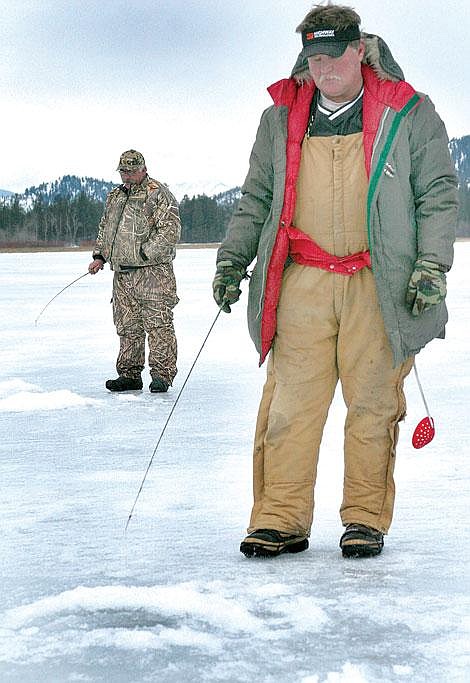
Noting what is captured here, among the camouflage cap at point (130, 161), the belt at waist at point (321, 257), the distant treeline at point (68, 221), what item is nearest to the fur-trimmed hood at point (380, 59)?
the belt at waist at point (321, 257)

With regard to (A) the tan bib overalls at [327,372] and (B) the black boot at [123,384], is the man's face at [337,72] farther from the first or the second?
(B) the black boot at [123,384]

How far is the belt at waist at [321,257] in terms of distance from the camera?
3055mm

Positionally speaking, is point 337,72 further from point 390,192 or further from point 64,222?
point 64,222

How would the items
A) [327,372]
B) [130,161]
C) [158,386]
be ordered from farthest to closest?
1. [158,386]
2. [130,161]
3. [327,372]

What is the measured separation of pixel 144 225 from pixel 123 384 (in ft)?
3.33

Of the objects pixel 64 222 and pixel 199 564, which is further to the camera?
pixel 64 222

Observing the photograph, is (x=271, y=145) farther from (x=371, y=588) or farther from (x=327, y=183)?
(x=371, y=588)

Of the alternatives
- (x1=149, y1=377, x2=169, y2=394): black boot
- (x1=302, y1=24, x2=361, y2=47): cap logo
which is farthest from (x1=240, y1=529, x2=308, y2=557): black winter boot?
(x1=149, y1=377, x2=169, y2=394): black boot

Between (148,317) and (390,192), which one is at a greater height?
(390,192)

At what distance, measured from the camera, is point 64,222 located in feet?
345

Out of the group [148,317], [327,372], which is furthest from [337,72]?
[148,317]

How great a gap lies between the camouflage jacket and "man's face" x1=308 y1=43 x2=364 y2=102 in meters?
3.64

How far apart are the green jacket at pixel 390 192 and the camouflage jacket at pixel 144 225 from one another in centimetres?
347

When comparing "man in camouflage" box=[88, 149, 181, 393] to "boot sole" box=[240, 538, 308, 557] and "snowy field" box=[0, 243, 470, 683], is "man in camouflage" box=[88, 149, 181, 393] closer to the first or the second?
"snowy field" box=[0, 243, 470, 683]
